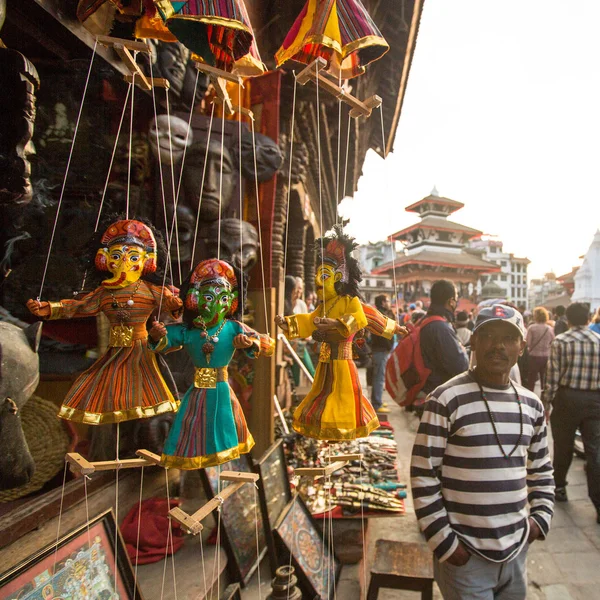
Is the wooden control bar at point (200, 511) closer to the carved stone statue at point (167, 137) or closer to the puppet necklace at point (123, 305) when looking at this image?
the puppet necklace at point (123, 305)

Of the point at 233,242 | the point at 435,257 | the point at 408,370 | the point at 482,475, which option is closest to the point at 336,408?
the point at 482,475

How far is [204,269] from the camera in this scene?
4.97 feet

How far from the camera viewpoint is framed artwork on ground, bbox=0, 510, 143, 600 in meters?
1.41

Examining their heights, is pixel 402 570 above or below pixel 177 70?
below

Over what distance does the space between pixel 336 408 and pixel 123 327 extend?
81 cm

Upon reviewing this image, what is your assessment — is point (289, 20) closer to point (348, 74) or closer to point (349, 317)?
point (348, 74)

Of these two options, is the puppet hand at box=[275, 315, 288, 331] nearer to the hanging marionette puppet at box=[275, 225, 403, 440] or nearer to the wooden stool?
the hanging marionette puppet at box=[275, 225, 403, 440]

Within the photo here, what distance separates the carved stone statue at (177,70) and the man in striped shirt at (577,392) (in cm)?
310

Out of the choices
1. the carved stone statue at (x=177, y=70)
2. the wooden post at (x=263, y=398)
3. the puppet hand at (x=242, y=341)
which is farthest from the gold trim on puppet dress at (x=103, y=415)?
the wooden post at (x=263, y=398)

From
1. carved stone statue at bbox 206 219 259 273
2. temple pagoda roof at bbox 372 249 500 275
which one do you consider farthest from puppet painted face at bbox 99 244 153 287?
temple pagoda roof at bbox 372 249 500 275

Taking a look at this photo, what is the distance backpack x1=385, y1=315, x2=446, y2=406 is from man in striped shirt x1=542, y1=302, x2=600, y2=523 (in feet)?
3.58

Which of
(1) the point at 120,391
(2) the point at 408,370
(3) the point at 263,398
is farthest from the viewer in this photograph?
(3) the point at 263,398

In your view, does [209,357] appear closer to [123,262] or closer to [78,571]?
[123,262]

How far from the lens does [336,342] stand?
5.17 feet
